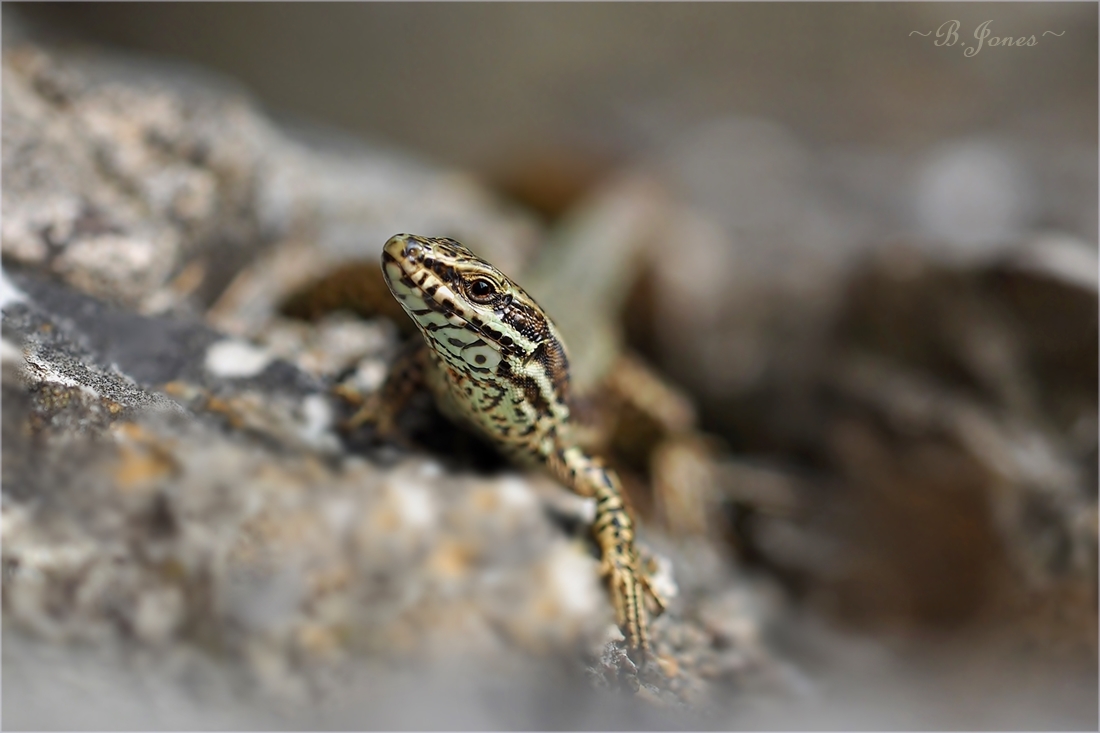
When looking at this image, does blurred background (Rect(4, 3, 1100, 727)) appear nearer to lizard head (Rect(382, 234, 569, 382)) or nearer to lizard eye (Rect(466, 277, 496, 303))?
lizard head (Rect(382, 234, 569, 382))

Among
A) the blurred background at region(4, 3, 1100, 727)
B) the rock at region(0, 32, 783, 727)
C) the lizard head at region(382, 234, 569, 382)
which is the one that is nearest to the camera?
the rock at region(0, 32, 783, 727)

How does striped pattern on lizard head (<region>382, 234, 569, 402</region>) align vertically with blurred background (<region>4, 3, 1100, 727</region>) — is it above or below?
below

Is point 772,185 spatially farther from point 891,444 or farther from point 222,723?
point 222,723

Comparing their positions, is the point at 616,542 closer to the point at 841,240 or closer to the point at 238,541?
the point at 238,541

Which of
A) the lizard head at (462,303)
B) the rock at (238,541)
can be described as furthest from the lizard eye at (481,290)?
the rock at (238,541)

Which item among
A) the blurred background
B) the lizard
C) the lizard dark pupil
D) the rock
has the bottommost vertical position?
the rock

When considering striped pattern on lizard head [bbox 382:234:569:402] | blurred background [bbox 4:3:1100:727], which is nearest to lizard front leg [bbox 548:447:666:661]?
striped pattern on lizard head [bbox 382:234:569:402]

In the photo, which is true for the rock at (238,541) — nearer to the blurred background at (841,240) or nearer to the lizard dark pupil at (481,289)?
the lizard dark pupil at (481,289)

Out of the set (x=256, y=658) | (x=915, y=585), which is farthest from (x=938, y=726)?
(x=256, y=658)
